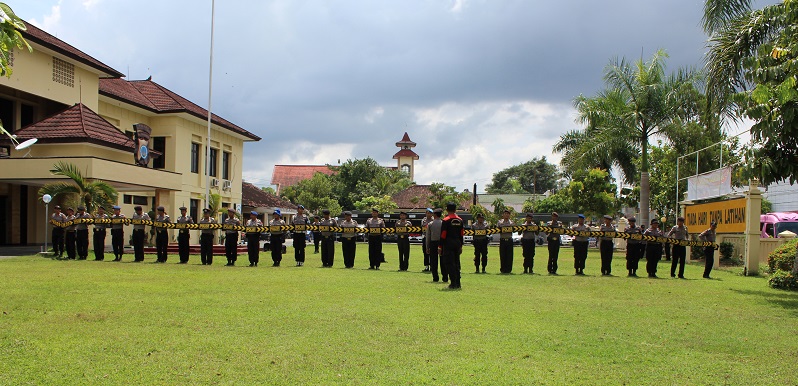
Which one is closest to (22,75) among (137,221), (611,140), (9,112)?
(9,112)

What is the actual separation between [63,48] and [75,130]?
4.09 m

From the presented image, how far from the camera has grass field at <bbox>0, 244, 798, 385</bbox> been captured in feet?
20.2

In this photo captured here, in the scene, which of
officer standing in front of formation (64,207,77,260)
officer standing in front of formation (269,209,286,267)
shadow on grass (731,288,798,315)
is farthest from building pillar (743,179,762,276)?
officer standing in front of formation (64,207,77,260)

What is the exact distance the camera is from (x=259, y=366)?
20.5 ft

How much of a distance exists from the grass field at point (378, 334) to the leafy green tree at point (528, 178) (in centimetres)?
9006

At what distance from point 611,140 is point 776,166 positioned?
17.5 m

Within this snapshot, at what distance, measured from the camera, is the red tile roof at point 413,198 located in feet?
233

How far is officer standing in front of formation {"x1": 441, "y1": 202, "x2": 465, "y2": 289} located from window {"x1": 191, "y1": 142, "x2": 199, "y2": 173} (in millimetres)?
31260

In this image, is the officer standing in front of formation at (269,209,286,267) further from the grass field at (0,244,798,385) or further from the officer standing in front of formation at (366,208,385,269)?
the grass field at (0,244,798,385)

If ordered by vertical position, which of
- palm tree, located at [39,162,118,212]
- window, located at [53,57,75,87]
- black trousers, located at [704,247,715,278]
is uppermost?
window, located at [53,57,75,87]

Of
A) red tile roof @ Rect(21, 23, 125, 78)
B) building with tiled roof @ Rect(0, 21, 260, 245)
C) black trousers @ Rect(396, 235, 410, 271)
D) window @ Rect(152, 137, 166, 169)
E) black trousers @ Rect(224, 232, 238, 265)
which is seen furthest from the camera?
window @ Rect(152, 137, 166, 169)

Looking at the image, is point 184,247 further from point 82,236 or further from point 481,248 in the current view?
point 481,248

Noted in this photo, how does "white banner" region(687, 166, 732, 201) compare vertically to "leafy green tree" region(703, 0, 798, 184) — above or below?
below

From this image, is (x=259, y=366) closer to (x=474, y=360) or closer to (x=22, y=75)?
(x=474, y=360)
